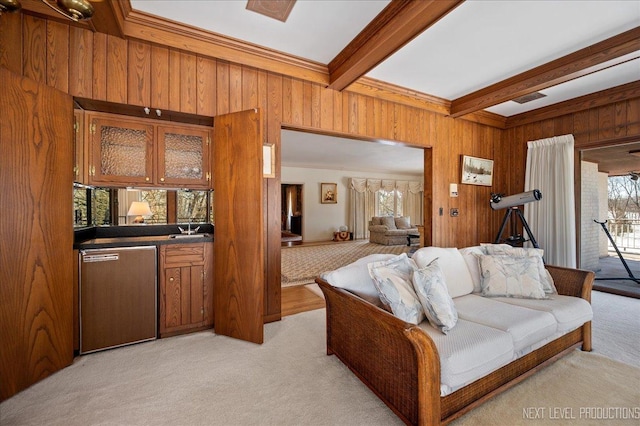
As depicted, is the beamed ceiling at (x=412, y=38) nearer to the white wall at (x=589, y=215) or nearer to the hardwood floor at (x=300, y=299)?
the white wall at (x=589, y=215)

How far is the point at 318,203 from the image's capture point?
9.22 meters

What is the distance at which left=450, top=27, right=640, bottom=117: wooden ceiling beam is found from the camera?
243 centimetres

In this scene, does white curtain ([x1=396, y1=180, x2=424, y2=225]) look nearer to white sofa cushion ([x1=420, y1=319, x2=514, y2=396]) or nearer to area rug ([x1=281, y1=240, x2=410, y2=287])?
area rug ([x1=281, y1=240, x2=410, y2=287])

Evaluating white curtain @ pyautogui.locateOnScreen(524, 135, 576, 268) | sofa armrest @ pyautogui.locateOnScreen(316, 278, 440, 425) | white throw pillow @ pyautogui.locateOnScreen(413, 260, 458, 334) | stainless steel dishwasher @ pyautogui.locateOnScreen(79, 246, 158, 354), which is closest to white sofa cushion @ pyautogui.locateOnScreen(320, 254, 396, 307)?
sofa armrest @ pyautogui.locateOnScreen(316, 278, 440, 425)

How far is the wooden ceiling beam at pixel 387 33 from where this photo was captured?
1911 mm

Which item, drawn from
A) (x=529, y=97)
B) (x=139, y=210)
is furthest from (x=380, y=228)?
(x=139, y=210)

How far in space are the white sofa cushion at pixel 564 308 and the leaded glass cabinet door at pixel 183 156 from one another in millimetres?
3001

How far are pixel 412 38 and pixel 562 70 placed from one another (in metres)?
1.91

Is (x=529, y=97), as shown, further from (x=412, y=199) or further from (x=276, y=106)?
(x=412, y=199)

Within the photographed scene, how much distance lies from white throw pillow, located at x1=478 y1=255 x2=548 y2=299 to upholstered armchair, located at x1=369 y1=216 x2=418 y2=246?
19.5 feet

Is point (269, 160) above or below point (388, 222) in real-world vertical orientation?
above

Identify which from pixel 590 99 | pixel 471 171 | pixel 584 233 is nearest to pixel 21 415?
pixel 471 171

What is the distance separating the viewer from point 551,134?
421cm

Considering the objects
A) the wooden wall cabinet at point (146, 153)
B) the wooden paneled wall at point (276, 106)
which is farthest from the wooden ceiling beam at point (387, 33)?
Answer: the wooden wall cabinet at point (146, 153)
